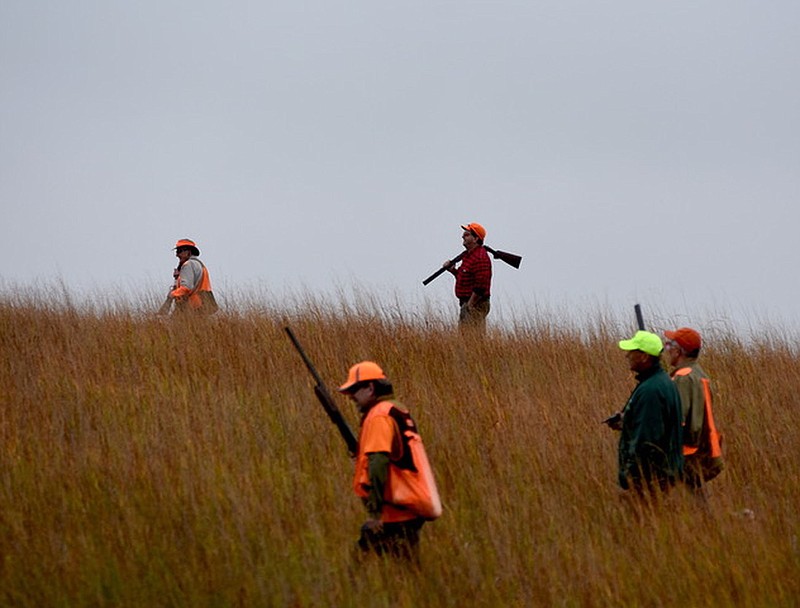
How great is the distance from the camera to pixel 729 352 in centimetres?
1329

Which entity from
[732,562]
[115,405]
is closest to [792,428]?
[732,562]

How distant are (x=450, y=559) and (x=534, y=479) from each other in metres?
1.99

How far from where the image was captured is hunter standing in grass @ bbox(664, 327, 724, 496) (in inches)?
303

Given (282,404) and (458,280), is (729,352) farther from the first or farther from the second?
(282,404)

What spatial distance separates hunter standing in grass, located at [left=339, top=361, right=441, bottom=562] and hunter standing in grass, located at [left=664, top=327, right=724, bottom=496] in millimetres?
2088

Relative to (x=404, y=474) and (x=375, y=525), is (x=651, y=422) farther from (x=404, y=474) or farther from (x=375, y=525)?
(x=375, y=525)

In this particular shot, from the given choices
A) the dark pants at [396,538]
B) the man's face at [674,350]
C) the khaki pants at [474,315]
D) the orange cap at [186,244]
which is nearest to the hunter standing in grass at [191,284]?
the orange cap at [186,244]

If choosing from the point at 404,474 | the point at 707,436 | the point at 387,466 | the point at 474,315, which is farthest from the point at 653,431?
the point at 474,315

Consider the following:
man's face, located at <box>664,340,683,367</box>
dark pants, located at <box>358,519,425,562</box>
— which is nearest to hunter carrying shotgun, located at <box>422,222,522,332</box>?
man's face, located at <box>664,340,683,367</box>

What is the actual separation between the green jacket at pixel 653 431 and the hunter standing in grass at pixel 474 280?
20.6 ft

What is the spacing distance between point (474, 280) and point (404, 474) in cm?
769

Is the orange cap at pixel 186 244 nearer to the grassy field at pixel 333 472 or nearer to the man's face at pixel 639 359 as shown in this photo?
the grassy field at pixel 333 472

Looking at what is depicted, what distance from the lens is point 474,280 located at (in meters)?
13.9

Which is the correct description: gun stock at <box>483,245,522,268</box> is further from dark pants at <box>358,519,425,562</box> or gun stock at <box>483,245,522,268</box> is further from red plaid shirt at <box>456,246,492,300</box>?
dark pants at <box>358,519,425,562</box>
